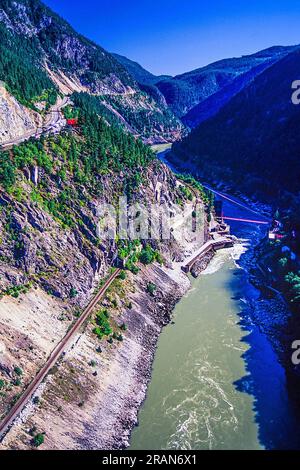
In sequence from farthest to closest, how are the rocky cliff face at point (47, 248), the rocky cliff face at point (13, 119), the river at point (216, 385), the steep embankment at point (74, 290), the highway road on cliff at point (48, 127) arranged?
the rocky cliff face at point (13, 119), the highway road on cliff at point (48, 127), the rocky cliff face at point (47, 248), the steep embankment at point (74, 290), the river at point (216, 385)

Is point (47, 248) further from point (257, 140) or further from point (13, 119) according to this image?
point (257, 140)

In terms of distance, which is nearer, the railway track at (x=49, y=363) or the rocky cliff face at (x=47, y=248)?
the railway track at (x=49, y=363)

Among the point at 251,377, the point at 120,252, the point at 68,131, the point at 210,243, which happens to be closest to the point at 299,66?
the point at 210,243

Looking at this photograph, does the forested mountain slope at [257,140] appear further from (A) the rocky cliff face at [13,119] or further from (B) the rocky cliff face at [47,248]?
(A) the rocky cliff face at [13,119]

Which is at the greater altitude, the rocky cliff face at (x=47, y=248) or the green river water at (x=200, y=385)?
the rocky cliff face at (x=47, y=248)

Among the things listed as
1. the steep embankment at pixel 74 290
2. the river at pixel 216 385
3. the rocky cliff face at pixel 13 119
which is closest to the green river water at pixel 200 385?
the river at pixel 216 385
